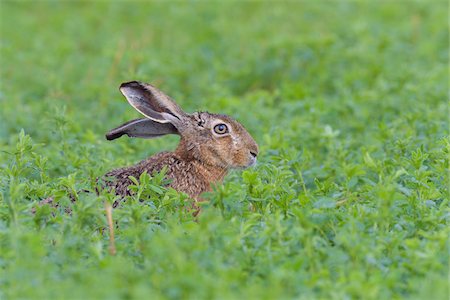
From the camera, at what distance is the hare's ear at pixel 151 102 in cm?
750

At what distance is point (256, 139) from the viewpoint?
902 cm

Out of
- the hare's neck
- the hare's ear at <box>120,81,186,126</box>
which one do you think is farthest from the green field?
the hare's ear at <box>120,81,186,126</box>

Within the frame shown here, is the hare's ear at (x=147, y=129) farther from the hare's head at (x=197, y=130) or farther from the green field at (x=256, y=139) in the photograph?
the green field at (x=256, y=139)

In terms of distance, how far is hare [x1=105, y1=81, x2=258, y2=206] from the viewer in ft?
24.4

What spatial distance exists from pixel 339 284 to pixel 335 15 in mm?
10275

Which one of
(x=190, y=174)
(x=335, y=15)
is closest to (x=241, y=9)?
(x=335, y=15)

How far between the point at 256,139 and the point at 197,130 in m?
1.45

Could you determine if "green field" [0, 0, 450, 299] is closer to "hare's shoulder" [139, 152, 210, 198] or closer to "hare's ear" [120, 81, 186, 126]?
"hare's shoulder" [139, 152, 210, 198]

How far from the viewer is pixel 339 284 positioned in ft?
15.8

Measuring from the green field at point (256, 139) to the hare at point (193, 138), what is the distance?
18 cm

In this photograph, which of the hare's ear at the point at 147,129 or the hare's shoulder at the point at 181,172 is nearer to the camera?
the hare's shoulder at the point at 181,172

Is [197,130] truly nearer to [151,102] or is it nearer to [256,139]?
[151,102]

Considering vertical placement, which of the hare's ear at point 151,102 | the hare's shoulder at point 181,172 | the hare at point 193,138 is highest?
the hare's ear at point 151,102

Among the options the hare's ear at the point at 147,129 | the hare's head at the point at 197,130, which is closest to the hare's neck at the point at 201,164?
the hare's head at the point at 197,130
